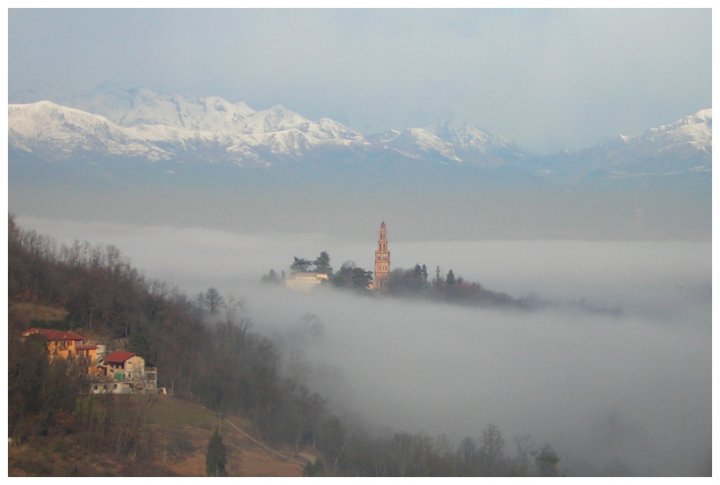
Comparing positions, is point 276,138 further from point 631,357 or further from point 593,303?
point 631,357

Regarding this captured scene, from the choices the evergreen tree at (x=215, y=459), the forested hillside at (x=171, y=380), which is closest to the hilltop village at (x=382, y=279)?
the forested hillside at (x=171, y=380)

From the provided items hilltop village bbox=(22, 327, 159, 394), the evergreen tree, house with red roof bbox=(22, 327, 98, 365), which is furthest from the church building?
the evergreen tree

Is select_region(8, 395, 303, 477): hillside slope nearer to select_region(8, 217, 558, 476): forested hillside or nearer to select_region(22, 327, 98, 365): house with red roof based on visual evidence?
select_region(8, 217, 558, 476): forested hillside

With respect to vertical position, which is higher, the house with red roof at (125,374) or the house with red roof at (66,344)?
the house with red roof at (66,344)

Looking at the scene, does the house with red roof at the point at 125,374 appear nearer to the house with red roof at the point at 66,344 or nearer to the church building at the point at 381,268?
the house with red roof at the point at 66,344

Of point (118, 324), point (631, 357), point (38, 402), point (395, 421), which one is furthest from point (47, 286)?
point (631, 357)
